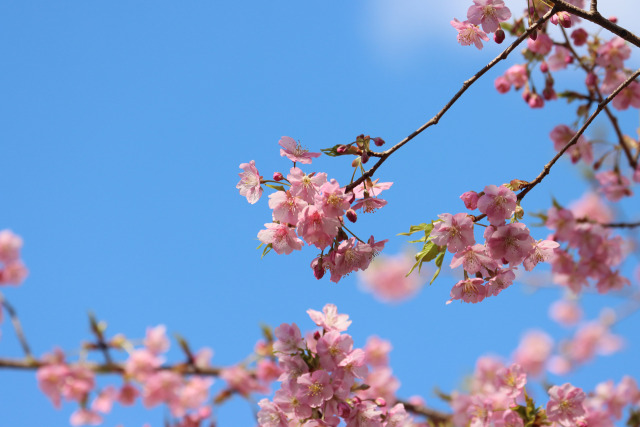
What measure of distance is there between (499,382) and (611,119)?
2.31 meters

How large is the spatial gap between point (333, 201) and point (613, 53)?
3.05 m

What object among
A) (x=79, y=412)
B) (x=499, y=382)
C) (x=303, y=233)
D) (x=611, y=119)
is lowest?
(x=499, y=382)

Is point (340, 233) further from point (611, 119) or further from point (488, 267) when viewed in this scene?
point (611, 119)

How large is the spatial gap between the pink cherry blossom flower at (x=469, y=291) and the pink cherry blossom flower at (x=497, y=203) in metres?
0.26

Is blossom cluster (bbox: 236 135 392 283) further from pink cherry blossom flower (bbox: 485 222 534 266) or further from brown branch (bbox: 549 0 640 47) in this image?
brown branch (bbox: 549 0 640 47)

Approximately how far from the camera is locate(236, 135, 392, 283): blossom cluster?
201 centimetres

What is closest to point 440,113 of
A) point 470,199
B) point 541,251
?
point 470,199

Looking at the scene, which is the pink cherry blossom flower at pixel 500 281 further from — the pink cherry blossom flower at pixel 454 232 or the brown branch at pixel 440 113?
the brown branch at pixel 440 113

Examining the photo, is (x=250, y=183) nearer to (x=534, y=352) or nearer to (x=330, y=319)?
(x=330, y=319)

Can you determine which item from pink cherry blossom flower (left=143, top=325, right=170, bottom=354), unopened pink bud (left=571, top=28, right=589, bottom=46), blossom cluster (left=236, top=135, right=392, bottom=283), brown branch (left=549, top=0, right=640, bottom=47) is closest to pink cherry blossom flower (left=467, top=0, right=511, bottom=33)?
brown branch (left=549, top=0, right=640, bottom=47)

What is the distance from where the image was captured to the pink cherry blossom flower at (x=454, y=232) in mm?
1979

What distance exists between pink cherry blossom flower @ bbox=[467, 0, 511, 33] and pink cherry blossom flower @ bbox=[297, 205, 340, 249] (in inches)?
42.4

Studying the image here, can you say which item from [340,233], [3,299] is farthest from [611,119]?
[3,299]

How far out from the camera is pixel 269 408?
237 centimetres
